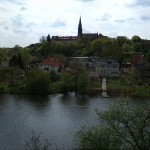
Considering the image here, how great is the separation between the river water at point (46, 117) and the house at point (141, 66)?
18.6 meters

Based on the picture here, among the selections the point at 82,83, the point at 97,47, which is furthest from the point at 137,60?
the point at 82,83

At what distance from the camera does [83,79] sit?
51.5 meters

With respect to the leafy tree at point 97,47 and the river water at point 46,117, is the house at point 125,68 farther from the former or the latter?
the river water at point 46,117

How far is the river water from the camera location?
24359mm

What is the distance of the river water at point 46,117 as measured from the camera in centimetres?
2436

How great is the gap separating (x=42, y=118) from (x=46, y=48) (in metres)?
64.4

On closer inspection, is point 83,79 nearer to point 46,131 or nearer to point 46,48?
point 46,131

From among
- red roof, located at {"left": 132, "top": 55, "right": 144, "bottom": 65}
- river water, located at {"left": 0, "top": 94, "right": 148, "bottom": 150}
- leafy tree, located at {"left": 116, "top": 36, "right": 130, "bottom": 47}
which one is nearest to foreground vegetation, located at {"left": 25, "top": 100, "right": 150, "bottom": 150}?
river water, located at {"left": 0, "top": 94, "right": 148, "bottom": 150}

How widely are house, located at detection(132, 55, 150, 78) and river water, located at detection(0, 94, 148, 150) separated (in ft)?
61.1

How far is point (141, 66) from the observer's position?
66.6 m

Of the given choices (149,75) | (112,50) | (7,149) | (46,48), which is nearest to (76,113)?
(7,149)

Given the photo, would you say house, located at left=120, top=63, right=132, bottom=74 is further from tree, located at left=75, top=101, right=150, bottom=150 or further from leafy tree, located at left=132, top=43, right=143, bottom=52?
tree, located at left=75, top=101, right=150, bottom=150

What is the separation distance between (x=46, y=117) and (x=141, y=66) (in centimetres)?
3706

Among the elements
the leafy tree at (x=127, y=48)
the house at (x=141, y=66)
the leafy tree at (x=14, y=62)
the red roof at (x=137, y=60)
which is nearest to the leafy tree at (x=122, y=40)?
the leafy tree at (x=127, y=48)
